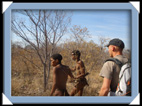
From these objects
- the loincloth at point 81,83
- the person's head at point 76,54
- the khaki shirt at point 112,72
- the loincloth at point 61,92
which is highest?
the person's head at point 76,54

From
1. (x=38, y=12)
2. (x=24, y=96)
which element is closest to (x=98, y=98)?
(x=24, y=96)

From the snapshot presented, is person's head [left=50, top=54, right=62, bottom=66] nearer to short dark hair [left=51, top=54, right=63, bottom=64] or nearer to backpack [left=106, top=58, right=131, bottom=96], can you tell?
short dark hair [left=51, top=54, right=63, bottom=64]

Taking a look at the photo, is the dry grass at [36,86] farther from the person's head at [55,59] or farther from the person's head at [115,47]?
the person's head at [115,47]

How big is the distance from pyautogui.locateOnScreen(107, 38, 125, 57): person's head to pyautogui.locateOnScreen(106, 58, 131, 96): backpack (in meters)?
0.25

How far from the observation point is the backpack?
5.91 metres

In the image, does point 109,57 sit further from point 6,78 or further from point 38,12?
point 6,78

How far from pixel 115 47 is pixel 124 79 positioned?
0.90m

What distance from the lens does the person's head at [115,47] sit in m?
6.05

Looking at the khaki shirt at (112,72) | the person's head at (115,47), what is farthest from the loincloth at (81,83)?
the person's head at (115,47)

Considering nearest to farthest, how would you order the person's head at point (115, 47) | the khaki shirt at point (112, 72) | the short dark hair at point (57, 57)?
the khaki shirt at point (112, 72), the person's head at point (115, 47), the short dark hair at point (57, 57)

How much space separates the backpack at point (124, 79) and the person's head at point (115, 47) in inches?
9.7

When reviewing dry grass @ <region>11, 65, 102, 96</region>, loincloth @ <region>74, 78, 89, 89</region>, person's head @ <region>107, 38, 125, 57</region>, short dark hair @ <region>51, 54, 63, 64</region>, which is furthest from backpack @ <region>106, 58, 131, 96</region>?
short dark hair @ <region>51, 54, 63, 64</region>

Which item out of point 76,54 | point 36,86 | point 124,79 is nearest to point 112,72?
point 124,79

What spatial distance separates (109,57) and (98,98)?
1174mm
